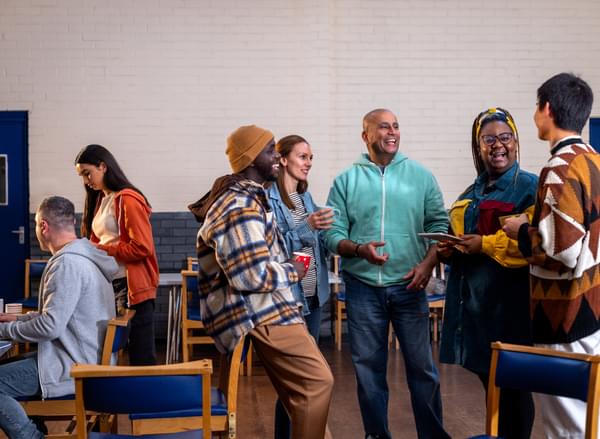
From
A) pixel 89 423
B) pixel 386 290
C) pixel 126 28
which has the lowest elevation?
pixel 89 423

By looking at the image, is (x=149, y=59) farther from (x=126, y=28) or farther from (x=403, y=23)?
(x=403, y=23)

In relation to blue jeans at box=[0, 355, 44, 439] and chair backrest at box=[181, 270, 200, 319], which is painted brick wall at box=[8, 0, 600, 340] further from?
blue jeans at box=[0, 355, 44, 439]

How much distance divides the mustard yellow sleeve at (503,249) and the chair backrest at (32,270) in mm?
4916

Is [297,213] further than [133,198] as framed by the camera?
No

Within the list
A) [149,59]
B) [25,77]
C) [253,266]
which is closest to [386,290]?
[253,266]

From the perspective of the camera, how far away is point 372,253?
3332 mm

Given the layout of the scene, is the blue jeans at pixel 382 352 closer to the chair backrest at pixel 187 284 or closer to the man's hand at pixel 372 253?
the man's hand at pixel 372 253

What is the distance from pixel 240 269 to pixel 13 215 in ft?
17.7

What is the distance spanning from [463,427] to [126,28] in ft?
15.9

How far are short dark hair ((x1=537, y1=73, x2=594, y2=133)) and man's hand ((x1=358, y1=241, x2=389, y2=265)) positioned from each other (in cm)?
105

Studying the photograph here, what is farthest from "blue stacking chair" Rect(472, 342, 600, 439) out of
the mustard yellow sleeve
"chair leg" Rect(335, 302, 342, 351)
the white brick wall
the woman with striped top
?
the white brick wall

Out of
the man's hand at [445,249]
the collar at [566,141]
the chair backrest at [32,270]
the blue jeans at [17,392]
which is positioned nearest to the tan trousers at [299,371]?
the man's hand at [445,249]

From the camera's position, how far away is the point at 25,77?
23.1ft

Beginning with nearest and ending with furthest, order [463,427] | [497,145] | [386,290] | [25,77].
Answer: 1. [497,145]
2. [386,290]
3. [463,427]
4. [25,77]
